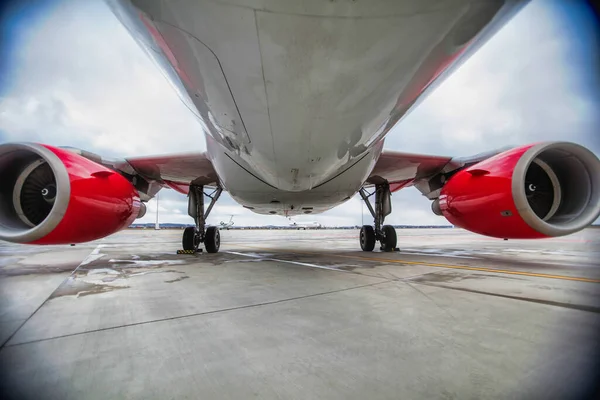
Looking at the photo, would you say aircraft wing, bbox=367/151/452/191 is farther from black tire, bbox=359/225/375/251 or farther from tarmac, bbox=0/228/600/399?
tarmac, bbox=0/228/600/399

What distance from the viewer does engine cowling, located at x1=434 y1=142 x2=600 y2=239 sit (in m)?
3.03

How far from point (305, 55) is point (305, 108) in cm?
43

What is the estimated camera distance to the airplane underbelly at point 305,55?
1.04m

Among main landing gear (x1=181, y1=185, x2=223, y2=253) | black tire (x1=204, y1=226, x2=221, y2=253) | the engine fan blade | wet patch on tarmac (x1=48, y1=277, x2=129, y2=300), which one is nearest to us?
wet patch on tarmac (x1=48, y1=277, x2=129, y2=300)

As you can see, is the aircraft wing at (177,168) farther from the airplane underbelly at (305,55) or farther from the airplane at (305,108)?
the airplane underbelly at (305,55)

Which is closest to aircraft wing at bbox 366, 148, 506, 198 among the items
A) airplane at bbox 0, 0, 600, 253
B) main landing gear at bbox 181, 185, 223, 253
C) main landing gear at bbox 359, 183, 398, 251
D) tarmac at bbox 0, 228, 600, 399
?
main landing gear at bbox 359, 183, 398, 251

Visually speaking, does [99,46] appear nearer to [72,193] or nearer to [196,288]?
[196,288]

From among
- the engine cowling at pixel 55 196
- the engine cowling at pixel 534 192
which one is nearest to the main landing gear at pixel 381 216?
the engine cowling at pixel 534 192

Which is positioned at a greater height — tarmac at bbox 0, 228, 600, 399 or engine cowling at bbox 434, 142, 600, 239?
engine cowling at bbox 434, 142, 600, 239

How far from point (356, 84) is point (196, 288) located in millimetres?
2274

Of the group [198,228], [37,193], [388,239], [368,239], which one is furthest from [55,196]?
[388,239]

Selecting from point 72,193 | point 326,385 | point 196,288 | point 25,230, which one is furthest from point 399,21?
point 25,230

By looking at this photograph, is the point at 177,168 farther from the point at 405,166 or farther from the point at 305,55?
the point at 305,55

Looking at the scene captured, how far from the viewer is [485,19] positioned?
1.14 m
